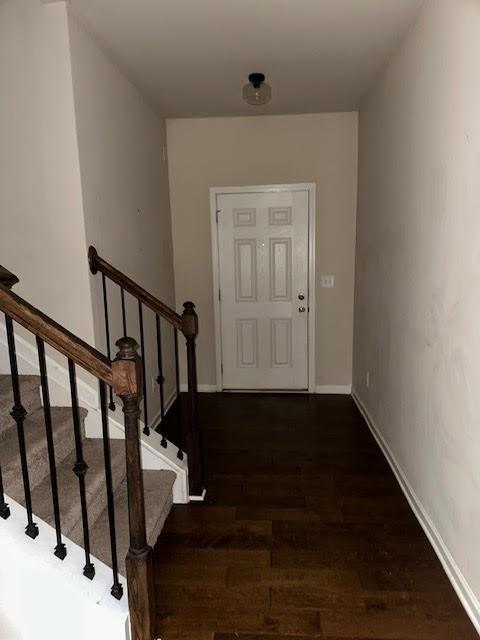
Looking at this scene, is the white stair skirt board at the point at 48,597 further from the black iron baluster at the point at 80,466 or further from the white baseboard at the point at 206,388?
the white baseboard at the point at 206,388

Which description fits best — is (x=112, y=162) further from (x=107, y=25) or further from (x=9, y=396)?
(x=9, y=396)

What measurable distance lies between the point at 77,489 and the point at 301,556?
1.07 metres

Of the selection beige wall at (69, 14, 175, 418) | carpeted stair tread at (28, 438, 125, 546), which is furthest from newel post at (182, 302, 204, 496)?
beige wall at (69, 14, 175, 418)

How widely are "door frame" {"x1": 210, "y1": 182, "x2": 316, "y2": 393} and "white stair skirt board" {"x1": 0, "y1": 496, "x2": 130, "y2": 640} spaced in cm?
299

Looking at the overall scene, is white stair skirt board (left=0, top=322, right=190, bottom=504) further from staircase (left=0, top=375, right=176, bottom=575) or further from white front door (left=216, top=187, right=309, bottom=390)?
white front door (left=216, top=187, right=309, bottom=390)

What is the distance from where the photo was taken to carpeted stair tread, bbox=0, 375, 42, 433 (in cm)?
205

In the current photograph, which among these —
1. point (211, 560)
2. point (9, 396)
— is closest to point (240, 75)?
point (9, 396)

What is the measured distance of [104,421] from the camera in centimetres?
154

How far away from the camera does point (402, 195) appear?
8.84ft

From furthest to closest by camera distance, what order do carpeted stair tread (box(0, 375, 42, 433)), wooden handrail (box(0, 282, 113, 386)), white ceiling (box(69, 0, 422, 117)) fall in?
white ceiling (box(69, 0, 422, 117)), carpeted stair tread (box(0, 375, 42, 433)), wooden handrail (box(0, 282, 113, 386))

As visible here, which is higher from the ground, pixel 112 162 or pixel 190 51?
pixel 190 51

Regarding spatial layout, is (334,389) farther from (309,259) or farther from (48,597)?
(48,597)

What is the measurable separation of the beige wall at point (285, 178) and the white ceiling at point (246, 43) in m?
0.49

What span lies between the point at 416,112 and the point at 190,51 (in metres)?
1.37
